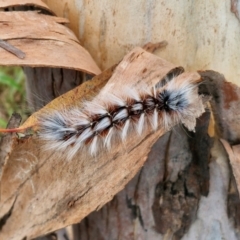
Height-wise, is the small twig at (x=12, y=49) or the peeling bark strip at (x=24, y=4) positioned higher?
the peeling bark strip at (x=24, y=4)

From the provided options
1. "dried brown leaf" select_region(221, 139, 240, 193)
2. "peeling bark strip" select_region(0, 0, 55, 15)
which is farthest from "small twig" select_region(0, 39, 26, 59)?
"dried brown leaf" select_region(221, 139, 240, 193)

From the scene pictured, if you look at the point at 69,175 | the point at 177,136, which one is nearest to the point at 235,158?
the point at 177,136

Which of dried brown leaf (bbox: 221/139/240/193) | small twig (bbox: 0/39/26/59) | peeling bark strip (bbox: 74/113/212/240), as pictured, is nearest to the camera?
small twig (bbox: 0/39/26/59)

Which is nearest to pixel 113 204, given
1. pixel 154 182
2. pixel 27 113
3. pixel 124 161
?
pixel 154 182

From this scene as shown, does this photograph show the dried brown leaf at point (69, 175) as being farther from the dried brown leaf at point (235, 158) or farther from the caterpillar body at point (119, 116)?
the dried brown leaf at point (235, 158)

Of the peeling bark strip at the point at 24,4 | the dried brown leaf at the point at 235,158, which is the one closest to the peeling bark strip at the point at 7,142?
the peeling bark strip at the point at 24,4

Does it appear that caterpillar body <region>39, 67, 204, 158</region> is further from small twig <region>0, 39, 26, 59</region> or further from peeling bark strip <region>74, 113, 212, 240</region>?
small twig <region>0, 39, 26, 59</region>

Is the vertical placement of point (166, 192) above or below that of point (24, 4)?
below

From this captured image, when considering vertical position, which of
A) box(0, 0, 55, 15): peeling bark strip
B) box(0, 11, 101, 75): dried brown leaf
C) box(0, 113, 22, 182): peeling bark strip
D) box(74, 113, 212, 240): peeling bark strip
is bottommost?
box(74, 113, 212, 240): peeling bark strip

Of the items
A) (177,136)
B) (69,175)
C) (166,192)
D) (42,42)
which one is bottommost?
(166,192)

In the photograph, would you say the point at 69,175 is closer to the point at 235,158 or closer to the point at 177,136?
the point at 177,136
